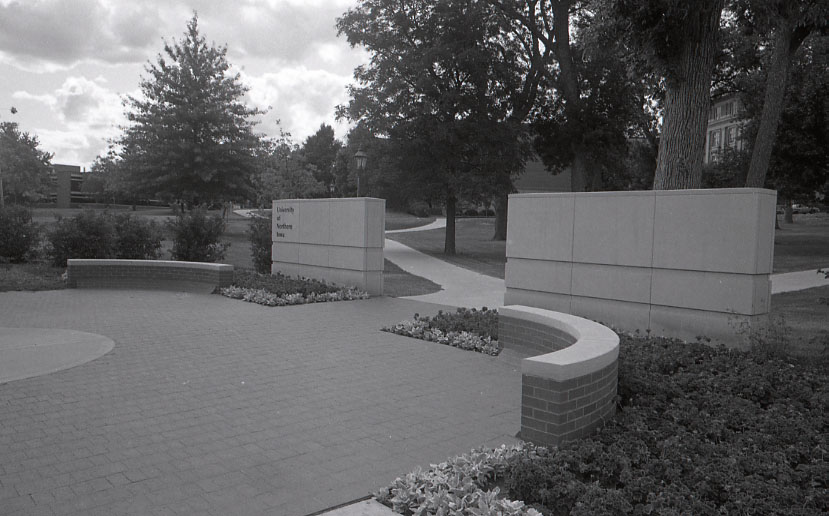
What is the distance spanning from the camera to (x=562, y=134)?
29.9m

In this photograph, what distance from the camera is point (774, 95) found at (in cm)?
1892

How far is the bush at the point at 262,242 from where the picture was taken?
16.9 metres

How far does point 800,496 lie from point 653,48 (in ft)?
26.0

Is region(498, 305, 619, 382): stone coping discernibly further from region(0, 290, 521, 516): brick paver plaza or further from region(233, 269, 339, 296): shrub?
region(233, 269, 339, 296): shrub

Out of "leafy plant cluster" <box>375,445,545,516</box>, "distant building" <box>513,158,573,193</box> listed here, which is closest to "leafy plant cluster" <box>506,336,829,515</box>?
"leafy plant cluster" <box>375,445,545,516</box>

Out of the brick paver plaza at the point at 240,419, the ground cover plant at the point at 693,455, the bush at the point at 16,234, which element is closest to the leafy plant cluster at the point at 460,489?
the ground cover plant at the point at 693,455

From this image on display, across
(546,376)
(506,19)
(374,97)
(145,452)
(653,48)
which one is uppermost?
(506,19)

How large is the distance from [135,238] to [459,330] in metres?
11.7

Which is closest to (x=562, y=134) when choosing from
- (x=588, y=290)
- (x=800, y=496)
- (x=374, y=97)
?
(x=374, y=97)

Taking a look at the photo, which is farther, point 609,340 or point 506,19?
point 506,19

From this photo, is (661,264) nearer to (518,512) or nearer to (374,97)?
(518,512)

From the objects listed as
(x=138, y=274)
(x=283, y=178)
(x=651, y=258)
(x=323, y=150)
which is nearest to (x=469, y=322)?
(x=651, y=258)

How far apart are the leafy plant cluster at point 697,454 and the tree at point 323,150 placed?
273 feet

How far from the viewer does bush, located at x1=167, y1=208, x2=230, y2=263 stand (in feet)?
56.6
